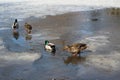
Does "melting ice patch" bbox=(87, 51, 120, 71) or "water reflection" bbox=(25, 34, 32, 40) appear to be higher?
"melting ice patch" bbox=(87, 51, 120, 71)

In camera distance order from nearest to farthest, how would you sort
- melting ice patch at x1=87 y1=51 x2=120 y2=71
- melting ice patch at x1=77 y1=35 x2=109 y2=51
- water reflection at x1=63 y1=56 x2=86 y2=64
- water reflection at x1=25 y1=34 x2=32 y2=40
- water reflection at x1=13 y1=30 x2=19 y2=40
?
melting ice patch at x1=87 y1=51 x2=120 y2=71 → water reflection at x1=63 y1=56 x2=86 y2=64 → melting ice patch at x1=77 y1=35 x2=109 y2=51 → water reflection at x1=25 y1=34 x2=32 y2=40 → water reflection at x1=13 y1=30 x2=19 y2=40

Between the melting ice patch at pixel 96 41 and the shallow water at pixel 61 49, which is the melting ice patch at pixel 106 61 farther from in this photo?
the melting ice patch at pixel 96 41

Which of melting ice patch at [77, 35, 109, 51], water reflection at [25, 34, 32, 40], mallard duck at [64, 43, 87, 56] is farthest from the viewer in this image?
water reflection at [25, 34, 32, 40]

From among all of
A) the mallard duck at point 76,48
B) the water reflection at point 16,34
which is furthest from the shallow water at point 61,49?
the mallard duck at point 76,48

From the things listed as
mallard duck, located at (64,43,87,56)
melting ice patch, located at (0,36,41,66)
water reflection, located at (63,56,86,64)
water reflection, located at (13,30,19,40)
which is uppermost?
mallard duck, located at (64,43,87,56)

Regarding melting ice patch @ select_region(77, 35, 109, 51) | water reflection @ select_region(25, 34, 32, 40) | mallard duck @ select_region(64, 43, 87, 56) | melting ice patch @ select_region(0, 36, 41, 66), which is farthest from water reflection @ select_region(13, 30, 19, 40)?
mallard duck @ select_region(64, 43, 87, 56)

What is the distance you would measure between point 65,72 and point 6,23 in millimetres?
11774

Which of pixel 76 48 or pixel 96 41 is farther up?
pixel 76 48

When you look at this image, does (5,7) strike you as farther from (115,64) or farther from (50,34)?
(115,64)

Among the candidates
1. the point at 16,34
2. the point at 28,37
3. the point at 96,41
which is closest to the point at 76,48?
the point at 96,41

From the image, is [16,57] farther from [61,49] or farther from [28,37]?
[28,37]

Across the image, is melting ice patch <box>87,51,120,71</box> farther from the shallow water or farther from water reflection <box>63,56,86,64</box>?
water reflection <box>63,56,86,64</box>

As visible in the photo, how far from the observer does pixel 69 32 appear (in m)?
20.2

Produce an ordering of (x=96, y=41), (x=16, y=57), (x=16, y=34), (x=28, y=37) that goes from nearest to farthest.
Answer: (x=16, y=57) → (x=96, y=41) → (x=28, y=37) → (x=16, y=34)
